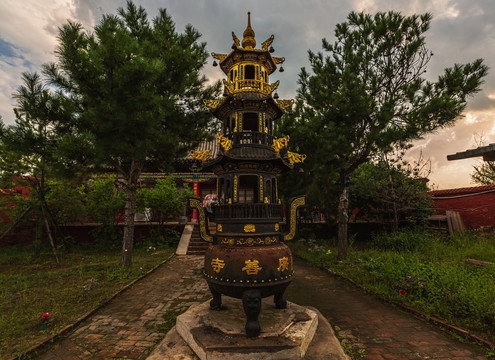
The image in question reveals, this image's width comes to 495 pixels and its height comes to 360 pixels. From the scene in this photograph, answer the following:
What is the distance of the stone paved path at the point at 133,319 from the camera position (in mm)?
4094

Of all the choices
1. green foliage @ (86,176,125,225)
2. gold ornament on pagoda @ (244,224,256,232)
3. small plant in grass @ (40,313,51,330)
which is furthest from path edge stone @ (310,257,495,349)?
green foliage @ (86,176,125,225)

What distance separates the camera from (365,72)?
9406 millimetres

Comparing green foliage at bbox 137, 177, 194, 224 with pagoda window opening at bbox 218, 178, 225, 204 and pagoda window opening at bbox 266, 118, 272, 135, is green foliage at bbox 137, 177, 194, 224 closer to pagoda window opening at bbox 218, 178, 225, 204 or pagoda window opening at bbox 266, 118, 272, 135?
pagoda window opening at bbox 218, 178, 225, 204

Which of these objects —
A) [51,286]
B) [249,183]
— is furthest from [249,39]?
[51,286]

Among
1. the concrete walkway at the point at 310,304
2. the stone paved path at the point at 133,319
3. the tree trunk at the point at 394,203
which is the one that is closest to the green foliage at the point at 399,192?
the tree trunk at the point at 394,203

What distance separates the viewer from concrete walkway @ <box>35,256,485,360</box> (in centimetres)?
403

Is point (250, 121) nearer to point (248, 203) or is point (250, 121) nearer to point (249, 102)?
point (249, 102)

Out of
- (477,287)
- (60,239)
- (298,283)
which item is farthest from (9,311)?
(477,287)

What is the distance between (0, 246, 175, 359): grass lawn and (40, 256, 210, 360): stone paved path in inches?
18.5

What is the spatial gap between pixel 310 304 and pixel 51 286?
7.66 m

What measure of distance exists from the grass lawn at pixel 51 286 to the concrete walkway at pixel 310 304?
1.87 ft

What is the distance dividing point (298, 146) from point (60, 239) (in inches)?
543

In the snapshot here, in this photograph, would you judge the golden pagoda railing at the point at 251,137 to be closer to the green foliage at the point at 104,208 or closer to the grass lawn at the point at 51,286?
the grass lawn at the point at 51,286

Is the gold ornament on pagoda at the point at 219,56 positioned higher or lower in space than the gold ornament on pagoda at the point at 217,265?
higher
